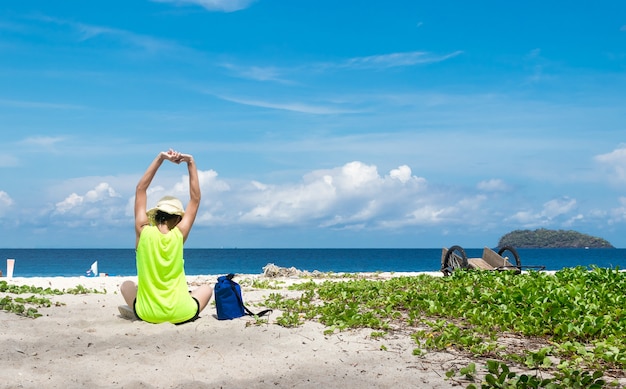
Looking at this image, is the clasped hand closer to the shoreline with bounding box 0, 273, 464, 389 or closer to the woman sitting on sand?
the woman sitting on sand

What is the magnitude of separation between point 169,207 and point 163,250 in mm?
636

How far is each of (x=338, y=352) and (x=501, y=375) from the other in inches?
89.3

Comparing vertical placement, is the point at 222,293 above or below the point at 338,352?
above

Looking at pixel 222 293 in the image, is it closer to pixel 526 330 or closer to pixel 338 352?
pixel 338 352

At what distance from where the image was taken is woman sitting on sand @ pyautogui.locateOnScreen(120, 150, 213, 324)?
9.07 m

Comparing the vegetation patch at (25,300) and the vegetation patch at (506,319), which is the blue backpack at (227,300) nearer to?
the vegetation patch at (506,319)

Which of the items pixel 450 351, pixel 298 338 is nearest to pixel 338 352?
pixel 298 338

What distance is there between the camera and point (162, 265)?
29.8 feet

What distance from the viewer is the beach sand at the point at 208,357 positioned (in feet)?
23.0

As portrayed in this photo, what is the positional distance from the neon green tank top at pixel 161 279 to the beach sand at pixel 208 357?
0.20m

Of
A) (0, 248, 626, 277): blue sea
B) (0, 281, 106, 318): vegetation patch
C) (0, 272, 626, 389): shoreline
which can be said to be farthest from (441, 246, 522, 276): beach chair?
(0, 248, 626, 277): blue sea

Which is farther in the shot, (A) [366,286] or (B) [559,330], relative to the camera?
(A) [366,286]

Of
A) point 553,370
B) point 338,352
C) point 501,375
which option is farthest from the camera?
point 338,352

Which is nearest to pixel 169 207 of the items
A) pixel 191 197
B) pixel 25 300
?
pixel 191 197
